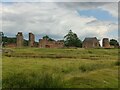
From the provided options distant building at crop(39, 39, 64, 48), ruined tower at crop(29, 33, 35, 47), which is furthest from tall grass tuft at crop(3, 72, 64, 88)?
ruined tower at crop(29, 33, 35, 47)

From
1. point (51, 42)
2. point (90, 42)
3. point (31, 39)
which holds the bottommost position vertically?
point (51, 42)

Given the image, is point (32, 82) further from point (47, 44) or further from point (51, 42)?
point (51, 42)

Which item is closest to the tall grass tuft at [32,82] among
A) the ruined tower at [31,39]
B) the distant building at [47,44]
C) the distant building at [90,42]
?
the distant building at [47,44]

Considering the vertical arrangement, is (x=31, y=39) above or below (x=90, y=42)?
above

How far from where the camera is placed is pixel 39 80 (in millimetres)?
17297

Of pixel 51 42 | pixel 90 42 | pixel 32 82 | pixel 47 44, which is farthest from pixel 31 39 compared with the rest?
pixel 32 82

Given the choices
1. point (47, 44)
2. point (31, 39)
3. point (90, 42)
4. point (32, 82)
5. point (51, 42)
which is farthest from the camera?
point (90, 42)

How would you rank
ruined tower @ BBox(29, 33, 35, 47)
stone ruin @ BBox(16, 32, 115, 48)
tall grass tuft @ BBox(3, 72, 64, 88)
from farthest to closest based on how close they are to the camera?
ruined tower @ BBox(29, 33, 35, 47) → stone ruin @ BBox(16, 32, 115, 48) → tall grass tuft @ BBox(3, 72, 64, 88)

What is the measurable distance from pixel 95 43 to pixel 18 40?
971 inches

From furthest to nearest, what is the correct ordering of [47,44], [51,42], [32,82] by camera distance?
[51,42]
[47,44]
[32,82]

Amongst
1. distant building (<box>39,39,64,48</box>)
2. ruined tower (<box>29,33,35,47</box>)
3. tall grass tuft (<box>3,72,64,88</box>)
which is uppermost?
ruined tower (<box>29,33,35,47</box>)

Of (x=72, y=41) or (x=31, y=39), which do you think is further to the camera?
(x=72, y=41)

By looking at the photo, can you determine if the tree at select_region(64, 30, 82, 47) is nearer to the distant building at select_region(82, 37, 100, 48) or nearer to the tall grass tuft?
the distant building at select_region(82, 37, 100, 48)

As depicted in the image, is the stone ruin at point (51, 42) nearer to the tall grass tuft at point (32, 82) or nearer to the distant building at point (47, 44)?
the distant building at point (47, 44)
